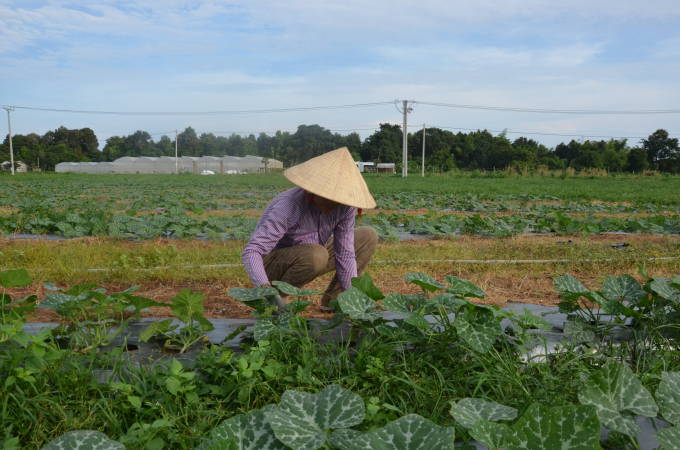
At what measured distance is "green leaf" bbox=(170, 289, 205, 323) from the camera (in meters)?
1.94

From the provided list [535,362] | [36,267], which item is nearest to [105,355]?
[535,362]

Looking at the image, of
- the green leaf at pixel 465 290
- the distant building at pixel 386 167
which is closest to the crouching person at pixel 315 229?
the green leaf at pixel 465 290

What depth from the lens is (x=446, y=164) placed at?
153 ft

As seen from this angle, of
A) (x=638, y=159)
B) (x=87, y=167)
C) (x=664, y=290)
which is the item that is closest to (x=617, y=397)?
(x=664, y=290)

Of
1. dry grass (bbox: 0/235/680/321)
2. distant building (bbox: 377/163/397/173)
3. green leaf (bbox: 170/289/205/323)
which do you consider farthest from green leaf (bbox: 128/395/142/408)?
distant building (bbox: 377/163/397/173)

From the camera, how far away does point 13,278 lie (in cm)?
190

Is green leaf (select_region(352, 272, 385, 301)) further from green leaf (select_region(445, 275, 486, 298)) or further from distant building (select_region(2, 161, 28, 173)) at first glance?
distant building (select_region(2, 161, 28, 173))

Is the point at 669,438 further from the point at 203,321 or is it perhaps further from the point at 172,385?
the point at 203,321

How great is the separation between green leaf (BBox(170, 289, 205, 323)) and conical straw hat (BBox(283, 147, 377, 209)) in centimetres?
74

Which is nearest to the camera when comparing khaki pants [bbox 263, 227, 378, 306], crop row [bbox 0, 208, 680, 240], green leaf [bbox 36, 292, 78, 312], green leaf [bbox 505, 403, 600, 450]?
green leaf [bbox 505, 403, 600, 450]

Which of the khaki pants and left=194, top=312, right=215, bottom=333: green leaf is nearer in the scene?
left=194, top=312, right=215, bottom=333: green leaf

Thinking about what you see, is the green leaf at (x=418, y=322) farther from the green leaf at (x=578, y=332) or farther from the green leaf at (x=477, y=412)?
the green leaf at (x=578, y=332)

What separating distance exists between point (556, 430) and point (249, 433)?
0.82 meters

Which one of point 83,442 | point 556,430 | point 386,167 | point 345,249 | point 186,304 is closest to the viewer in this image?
point 556,430
